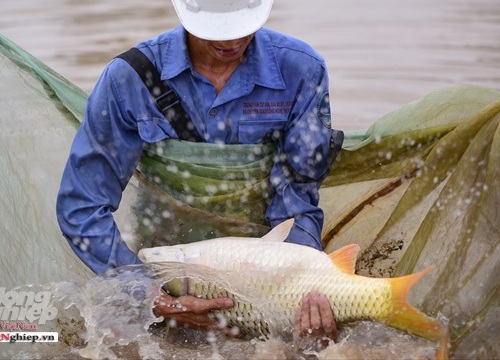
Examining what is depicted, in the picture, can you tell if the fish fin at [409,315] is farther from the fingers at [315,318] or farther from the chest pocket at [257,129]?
the chest pocket at [257,129]

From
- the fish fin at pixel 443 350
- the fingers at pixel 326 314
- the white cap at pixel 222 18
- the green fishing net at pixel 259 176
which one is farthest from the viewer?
the green fishing net at pixel 259 176

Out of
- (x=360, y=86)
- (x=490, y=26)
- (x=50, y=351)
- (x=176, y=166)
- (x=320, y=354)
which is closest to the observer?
(x=320, y=354)

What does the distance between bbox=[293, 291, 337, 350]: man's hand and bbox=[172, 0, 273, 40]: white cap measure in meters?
1.06

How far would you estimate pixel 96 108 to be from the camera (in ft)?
12.4

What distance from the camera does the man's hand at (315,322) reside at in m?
3.37

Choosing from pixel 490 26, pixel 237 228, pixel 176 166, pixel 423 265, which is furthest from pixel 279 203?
pixel 490 26

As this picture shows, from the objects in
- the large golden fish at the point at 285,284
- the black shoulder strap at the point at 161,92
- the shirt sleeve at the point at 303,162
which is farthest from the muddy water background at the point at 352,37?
the large golden fish at the point at 285,284

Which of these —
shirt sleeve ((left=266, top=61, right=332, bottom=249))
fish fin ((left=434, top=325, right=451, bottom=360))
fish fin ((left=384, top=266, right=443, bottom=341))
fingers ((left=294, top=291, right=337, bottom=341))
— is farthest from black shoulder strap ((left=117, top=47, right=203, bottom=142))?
fish fin ((left=434, top=325, right=451, bottom=360))

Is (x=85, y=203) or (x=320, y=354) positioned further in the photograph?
(x=85, y=203)

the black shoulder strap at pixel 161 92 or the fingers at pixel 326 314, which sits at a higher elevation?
the black shoulder strap at pixel 161 92

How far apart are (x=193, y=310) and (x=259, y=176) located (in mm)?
746

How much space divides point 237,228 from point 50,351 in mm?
928

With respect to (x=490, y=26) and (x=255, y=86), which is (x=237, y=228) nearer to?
(x=255, y=86)

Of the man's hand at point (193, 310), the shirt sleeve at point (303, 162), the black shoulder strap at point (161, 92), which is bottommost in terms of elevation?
the man's hand at point (193, 310)
